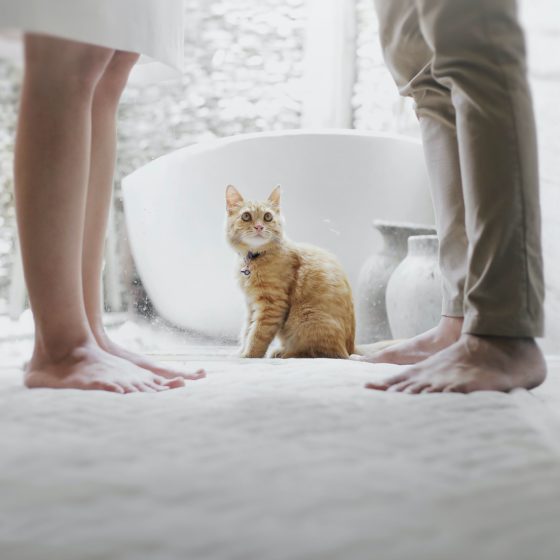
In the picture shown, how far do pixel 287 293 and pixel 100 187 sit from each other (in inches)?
26.1

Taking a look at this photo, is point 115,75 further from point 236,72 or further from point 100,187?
point 236,72

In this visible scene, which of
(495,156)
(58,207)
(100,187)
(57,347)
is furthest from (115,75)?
(495,156)

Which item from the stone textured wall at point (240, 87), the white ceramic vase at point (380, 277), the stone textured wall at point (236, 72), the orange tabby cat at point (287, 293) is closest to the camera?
the orange tabby cat at point (287, 293)

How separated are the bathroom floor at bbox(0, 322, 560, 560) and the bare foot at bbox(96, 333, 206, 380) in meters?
0.20

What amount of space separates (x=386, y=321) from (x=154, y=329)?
752mm

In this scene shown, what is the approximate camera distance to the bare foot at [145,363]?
99cm

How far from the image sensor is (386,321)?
2.02 meters

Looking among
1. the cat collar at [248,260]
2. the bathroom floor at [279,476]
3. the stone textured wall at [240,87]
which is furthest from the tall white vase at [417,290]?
the bathroom floor at [279,476]

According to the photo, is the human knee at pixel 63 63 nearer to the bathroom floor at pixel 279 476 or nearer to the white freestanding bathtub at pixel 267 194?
the bathroom floor at pixel 279 476

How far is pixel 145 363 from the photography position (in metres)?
1.02

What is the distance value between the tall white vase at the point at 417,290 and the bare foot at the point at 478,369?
90cm

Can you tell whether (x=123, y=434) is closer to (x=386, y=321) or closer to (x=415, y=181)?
(x=386, y=321)

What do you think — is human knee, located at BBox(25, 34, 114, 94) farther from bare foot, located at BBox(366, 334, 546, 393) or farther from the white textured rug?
bare foot, located at BBox(366, 334, 546, 393)

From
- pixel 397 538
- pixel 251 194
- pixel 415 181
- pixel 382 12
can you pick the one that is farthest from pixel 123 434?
pixel 415 181
